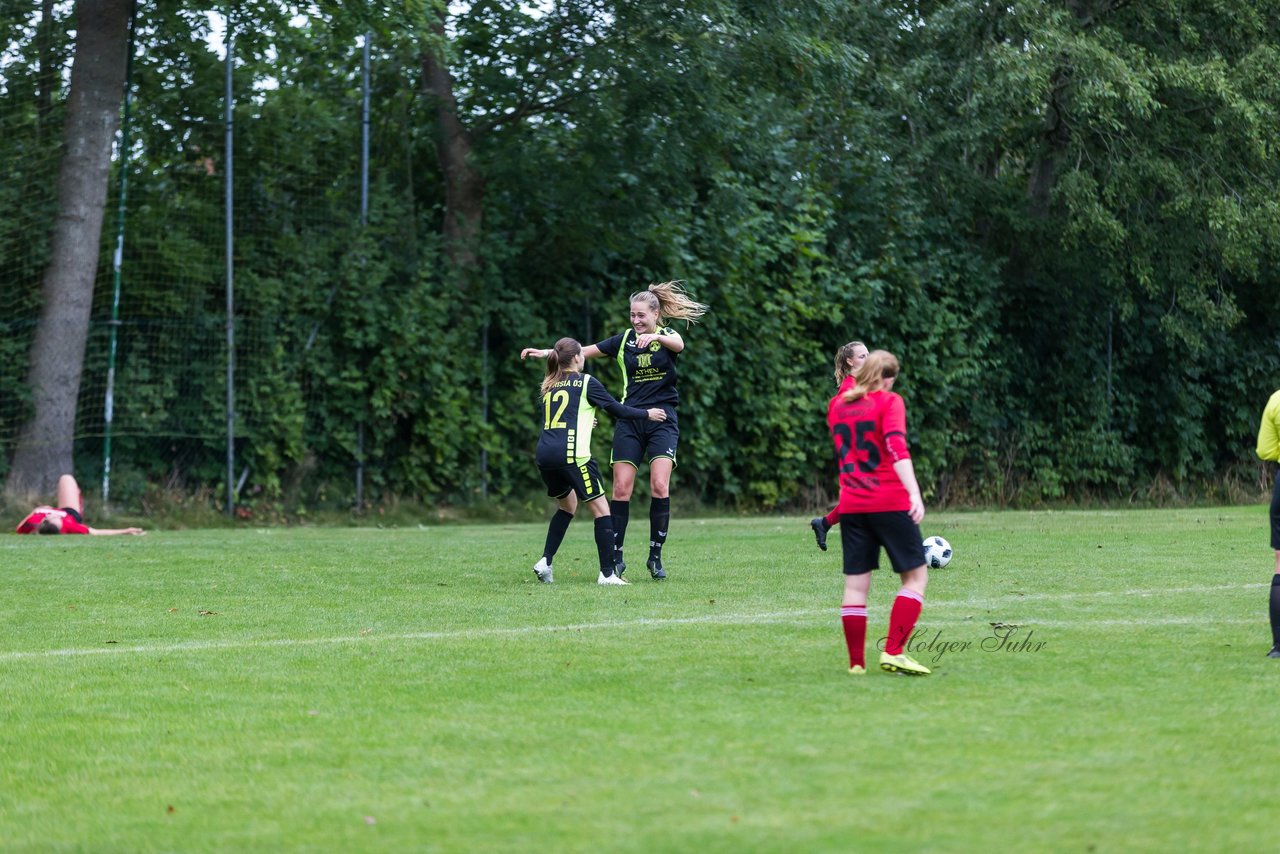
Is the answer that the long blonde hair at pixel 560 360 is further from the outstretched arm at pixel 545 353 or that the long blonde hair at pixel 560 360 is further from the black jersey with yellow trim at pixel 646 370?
the black jersey with yellow trim at pixel 646 370

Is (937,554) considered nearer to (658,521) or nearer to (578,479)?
(658,521)

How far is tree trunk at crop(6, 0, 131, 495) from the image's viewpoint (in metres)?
18.3

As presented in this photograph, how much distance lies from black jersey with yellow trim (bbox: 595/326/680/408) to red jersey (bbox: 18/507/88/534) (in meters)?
7.78

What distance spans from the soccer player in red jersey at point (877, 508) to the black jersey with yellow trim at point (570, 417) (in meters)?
4.08

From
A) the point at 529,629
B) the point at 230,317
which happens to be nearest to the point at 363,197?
the point at 230,317

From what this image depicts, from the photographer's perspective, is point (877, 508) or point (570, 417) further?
point (570, 417)

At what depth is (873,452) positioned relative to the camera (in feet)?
23.6

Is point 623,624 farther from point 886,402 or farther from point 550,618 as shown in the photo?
point 886,402

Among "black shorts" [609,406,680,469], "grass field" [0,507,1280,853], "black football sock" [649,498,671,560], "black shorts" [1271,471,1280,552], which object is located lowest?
"grass field" [0,507,1280,853]

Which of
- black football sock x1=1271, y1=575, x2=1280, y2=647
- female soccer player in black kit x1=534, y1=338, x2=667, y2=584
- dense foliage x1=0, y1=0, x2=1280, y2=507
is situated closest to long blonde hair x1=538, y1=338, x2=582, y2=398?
female soccer player in black kit x1=534, y1=338, x2=667, y2=584

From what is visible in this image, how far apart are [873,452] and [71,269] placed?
13504mm

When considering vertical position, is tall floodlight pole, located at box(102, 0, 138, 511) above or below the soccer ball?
above

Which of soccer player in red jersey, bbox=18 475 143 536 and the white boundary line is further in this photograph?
soccer player in red jersey, bbox=18 475 143 536

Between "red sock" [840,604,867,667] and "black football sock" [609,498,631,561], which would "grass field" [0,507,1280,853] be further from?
"black football sock" [609,498,631,561]
